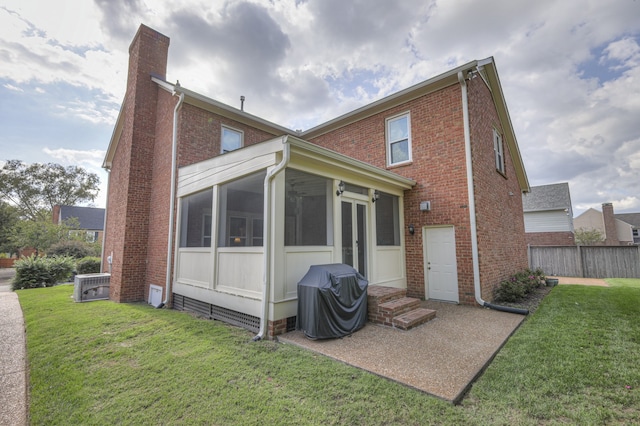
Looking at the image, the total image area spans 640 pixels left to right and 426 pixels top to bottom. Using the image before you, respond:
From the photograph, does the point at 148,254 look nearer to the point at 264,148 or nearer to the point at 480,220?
the point at 264,148

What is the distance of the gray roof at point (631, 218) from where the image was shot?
32.5m

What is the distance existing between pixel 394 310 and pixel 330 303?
4.38 feet

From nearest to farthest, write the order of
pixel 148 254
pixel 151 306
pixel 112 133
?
1. pixel 151 306
2. pixel 148 254
3. pixel 112 133

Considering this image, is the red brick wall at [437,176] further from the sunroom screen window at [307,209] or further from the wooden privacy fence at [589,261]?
the wooden privacy fence at [589,261]

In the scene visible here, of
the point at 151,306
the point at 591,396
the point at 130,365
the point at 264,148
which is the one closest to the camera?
the point at 591,396

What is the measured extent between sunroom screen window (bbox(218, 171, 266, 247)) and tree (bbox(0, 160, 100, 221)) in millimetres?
34711

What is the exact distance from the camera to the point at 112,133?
12.4 meters

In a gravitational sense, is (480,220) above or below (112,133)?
below

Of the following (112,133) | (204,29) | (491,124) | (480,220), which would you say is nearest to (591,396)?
(480,220)

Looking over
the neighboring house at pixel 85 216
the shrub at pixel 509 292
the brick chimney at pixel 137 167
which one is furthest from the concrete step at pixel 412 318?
the neighboring house at pixel 85 216

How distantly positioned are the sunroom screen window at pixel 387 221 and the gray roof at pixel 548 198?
16.3 meters

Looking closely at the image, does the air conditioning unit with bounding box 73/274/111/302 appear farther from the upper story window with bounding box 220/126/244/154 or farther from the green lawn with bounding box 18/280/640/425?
the upper story window with bounding box 220/126/244/154

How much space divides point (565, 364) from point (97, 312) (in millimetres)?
9171

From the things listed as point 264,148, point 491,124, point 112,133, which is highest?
point 112,133
